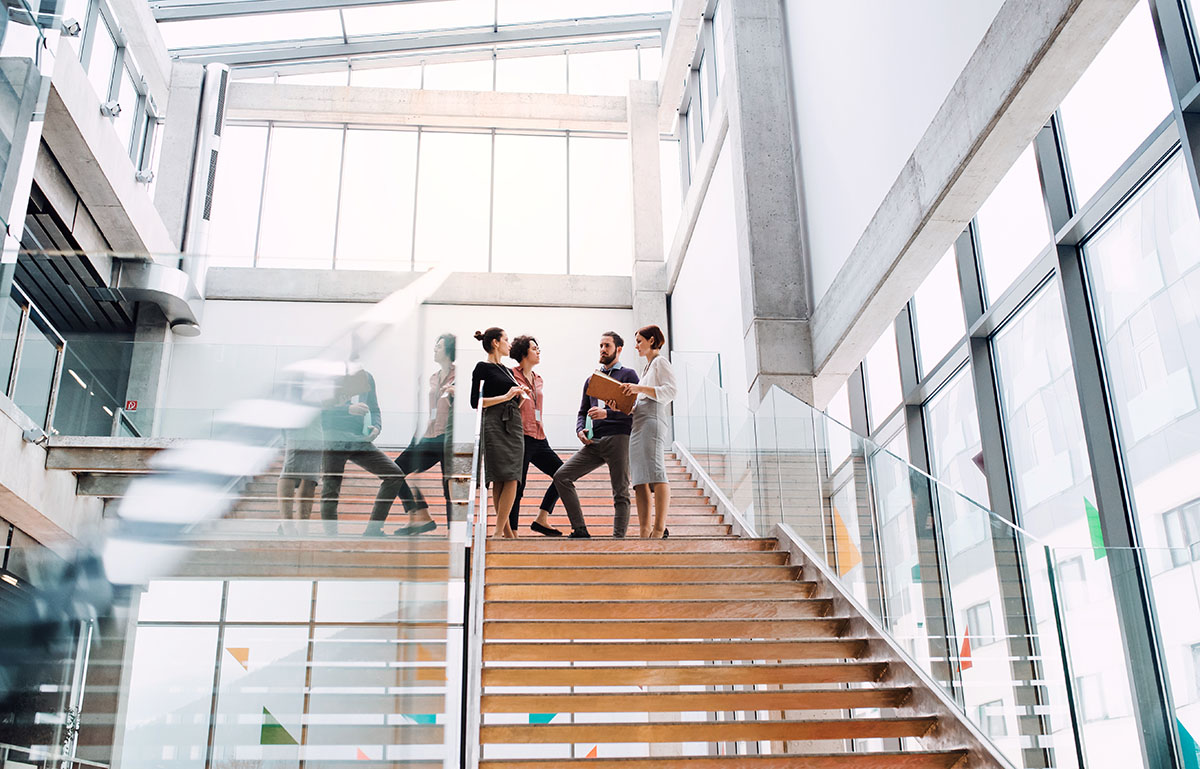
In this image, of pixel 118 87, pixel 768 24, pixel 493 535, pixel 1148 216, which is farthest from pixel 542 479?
pixel 118 87

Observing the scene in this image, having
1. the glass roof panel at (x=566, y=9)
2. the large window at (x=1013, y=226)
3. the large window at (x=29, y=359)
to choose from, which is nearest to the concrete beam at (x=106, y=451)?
the large window at (x=29, y=359)

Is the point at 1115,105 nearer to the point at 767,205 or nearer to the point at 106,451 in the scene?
the point at 767,205

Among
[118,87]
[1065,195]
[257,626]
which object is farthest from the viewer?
[118,87]

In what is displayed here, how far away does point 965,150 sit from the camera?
6492 mm

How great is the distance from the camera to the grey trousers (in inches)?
302

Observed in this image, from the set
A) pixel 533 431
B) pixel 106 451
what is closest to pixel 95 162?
pixel 106 451

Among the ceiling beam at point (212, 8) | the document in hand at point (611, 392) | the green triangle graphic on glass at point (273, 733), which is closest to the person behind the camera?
the green triangle graphic on glass at point (273, 733)

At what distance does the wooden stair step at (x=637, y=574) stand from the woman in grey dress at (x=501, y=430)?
2.44ft

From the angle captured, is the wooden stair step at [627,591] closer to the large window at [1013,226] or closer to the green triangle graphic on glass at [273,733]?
the green triangle graphic on glass at [273,733]

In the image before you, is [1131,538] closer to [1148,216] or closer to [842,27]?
[1148,216]

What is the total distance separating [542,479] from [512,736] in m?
6.07

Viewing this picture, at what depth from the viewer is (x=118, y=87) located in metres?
16.7

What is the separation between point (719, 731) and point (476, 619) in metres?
1.45

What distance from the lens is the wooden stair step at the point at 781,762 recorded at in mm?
4676
